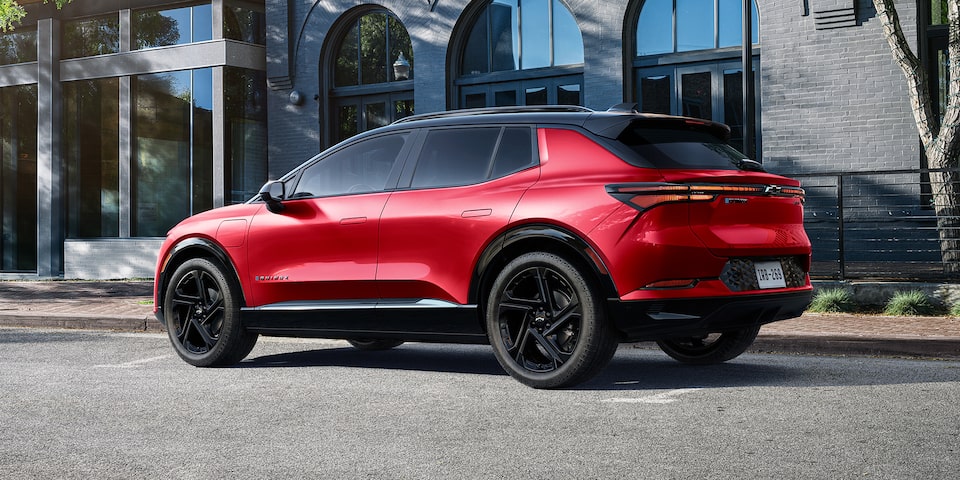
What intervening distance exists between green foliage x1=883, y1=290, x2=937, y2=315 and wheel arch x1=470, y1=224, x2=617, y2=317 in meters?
5.87

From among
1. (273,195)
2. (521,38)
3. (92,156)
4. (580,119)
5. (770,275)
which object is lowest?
(770,275)

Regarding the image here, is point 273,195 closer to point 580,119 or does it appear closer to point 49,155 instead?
point 580,119

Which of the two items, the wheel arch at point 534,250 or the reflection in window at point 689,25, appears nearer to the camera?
the wheel arch at point 534,250

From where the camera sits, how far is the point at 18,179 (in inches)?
883

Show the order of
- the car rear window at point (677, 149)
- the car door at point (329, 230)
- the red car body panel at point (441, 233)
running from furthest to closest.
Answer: the car door at point (329, 230) < the red car body panel at point (441, 233) < the car rear window at point (677, 149)

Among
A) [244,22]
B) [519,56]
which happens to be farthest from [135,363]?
[244,22]

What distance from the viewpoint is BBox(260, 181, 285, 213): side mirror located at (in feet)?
25.0

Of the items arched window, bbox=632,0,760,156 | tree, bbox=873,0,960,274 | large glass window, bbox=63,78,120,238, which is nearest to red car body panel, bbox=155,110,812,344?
tree, bbox=873,0,960,274

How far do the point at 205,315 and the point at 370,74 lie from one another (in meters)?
12.0

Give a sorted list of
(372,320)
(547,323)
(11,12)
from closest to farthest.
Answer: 1. (547,323)
2. (372,320)
3. (11,12)

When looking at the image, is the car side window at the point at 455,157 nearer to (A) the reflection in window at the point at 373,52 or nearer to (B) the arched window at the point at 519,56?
(B) the arched window at the point at 519,56

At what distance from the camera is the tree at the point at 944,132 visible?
Answer: 11.8 m

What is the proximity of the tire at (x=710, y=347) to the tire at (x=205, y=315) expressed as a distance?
3.18 meters

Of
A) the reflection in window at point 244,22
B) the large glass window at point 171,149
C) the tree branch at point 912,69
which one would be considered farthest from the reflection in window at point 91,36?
the tree branch at point 912,69
